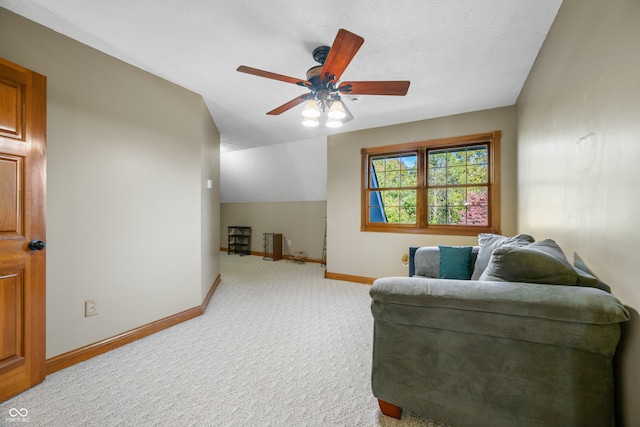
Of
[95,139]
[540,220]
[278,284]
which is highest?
[95,139]

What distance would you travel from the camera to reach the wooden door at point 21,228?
1.62 meters

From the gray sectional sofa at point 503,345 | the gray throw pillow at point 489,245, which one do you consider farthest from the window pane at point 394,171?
the gray sectional sofa at point 503,345

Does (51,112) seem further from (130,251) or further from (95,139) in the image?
(130,251)

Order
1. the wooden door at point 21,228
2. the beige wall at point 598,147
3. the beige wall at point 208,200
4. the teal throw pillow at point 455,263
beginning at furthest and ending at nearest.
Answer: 1. the beige wall at point 208,200
2. the teal throw pillow at point 455,263
3. the wooden door at point 21,228
4. the beige wall at point 598,147

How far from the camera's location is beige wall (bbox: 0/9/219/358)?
1.95 m

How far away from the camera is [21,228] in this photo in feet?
5.56

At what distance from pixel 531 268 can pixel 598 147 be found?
665 millimetres

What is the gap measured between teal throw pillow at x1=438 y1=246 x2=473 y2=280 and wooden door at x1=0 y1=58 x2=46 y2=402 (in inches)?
124

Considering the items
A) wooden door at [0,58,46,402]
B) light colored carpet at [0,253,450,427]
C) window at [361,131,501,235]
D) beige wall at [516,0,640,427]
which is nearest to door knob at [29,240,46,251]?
wooden door at [0,58,46,402]

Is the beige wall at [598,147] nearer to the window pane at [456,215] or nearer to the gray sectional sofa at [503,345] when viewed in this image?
the gray sectional sofa at [503,345]

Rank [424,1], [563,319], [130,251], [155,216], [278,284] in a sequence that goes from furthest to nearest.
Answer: [278,284], [155,216], [130,251], [424,1], [563,319]

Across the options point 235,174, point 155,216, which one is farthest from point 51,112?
point 235,174

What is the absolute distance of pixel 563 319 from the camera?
1063mm

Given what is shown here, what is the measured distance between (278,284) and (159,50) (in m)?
3.31
